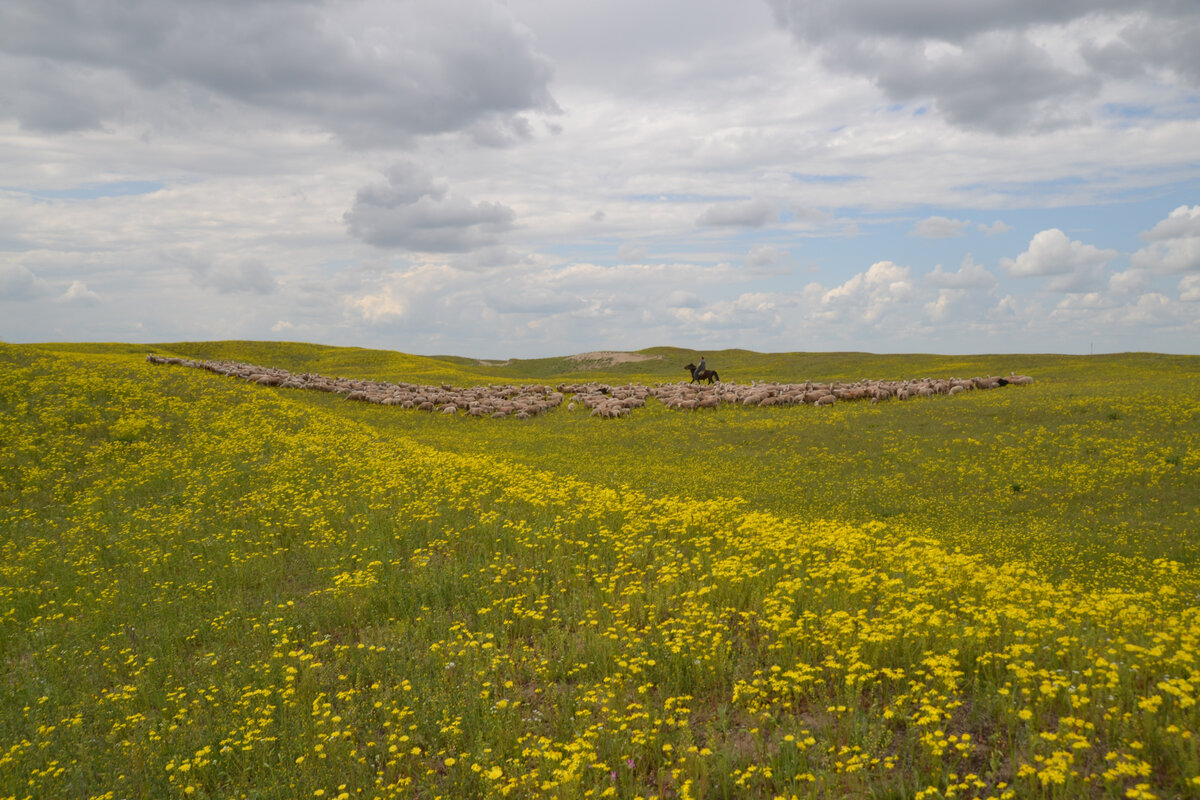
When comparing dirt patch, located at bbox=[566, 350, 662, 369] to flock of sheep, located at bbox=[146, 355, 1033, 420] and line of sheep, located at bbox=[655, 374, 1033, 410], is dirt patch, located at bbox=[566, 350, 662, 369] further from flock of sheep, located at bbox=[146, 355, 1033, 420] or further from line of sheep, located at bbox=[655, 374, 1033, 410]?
line of sheep, located at bbox=[655, 374, 1033, 410]

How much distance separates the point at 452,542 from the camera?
15.0 metres

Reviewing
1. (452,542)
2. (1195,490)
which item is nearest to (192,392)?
(452,542)

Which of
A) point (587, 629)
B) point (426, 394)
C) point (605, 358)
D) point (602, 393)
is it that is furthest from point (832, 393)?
point (605, 358)

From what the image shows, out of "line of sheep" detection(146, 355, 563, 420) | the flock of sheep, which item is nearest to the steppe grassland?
the flock of sheep

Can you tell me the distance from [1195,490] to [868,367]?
5376 cm

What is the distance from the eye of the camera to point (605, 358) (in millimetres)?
96688

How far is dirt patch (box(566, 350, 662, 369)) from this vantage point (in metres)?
93.9

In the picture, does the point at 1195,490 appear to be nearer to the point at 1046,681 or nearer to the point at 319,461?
the point at 1046,681

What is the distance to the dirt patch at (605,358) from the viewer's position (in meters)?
93.9

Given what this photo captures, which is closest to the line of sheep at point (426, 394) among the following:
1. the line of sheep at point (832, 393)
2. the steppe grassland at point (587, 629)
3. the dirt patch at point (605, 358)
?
the line of sheep at point (832, 393)

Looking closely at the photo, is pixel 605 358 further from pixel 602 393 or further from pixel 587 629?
pixel 587 629

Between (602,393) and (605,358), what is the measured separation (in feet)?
168

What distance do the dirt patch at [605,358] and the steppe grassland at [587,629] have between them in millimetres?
71109

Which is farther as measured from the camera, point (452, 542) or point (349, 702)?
point (452, 542)
